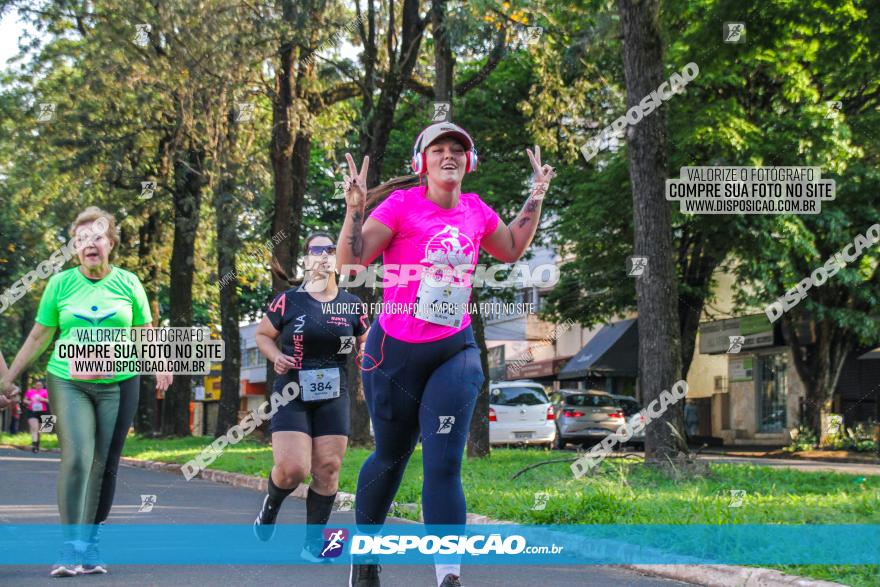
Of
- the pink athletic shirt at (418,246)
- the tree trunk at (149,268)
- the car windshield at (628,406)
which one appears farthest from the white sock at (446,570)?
the tree trunk at (149,268)

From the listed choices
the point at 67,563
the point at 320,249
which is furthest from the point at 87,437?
the point at 320,249

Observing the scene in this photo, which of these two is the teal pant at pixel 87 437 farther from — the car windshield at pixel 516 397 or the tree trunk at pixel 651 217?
the car windshield at pixel 516 397

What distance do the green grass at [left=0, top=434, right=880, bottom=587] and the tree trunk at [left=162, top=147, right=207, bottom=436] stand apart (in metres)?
12.2

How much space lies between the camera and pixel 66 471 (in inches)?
247

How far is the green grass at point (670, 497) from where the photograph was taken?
26.3ft

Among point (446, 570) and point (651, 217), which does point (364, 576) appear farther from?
point (651, 217)

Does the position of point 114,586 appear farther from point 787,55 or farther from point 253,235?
point 253,235

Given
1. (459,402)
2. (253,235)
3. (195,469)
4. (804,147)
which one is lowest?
(195,469)

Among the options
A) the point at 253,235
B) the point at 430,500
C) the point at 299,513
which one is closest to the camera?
the point at 430,500

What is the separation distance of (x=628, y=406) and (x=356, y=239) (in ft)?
82.6

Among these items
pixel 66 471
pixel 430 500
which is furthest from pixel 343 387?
pixel 430 500

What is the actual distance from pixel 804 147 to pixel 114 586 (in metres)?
20.1

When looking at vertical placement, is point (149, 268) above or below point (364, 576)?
above

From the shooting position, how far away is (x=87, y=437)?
20.6ft
